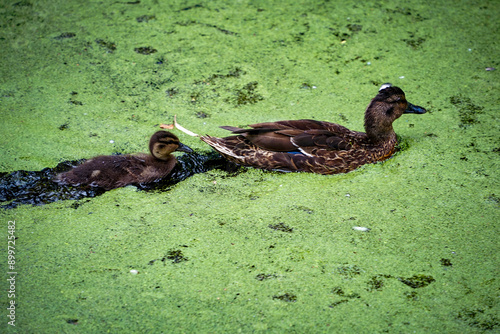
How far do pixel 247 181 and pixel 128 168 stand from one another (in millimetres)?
957

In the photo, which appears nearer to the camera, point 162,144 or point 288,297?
point 288,297

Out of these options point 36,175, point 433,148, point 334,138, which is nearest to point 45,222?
point 36,175

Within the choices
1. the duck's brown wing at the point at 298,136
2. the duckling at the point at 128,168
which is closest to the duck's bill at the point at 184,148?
the duckling at the point at 128,168

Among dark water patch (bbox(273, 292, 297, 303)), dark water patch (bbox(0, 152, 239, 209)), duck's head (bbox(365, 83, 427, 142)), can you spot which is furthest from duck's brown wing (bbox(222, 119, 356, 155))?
dark water patch (bbox(273, 292, 297, 303))

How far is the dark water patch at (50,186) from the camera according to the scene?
339 cm

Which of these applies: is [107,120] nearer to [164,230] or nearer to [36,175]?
[36,175]

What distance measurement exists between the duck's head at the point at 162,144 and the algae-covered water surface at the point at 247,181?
0.90 ft

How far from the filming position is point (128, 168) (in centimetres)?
366

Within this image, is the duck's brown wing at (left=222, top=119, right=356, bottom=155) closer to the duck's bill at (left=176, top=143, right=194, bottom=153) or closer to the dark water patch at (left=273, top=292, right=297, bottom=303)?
the duck's bill at (left=176, top=143, right=194, bottom=153)

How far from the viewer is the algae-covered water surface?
8.18 feet

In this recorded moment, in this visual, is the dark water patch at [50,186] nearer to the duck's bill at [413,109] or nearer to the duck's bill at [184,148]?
the duck's bill at [184,148]

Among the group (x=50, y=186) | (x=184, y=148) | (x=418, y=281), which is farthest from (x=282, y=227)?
(x=50, y=186)

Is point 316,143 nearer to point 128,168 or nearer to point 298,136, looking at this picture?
point 298,136

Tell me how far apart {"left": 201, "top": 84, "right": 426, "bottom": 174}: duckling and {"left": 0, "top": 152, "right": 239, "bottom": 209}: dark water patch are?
0.20 m
